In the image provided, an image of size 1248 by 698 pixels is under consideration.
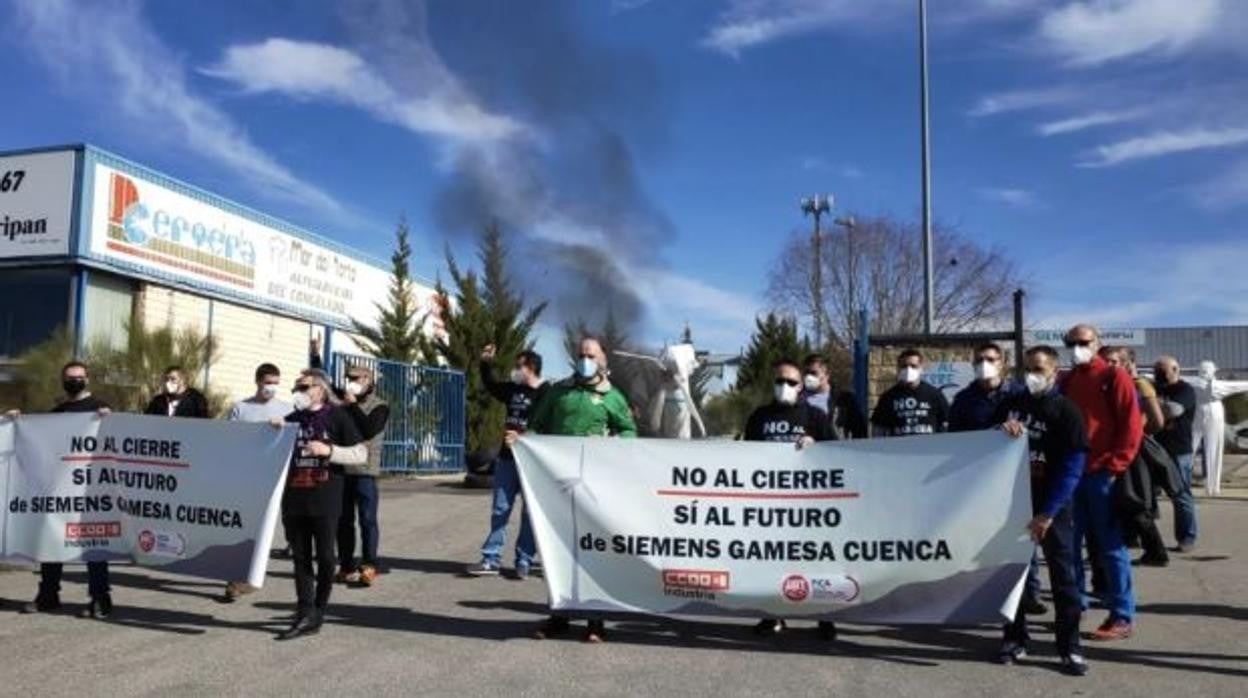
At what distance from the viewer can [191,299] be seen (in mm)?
22250

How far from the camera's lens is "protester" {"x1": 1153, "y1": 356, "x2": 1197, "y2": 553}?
10.1m

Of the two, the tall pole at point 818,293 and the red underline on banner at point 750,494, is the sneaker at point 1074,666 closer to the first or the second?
the red underline on banner at point 750,494

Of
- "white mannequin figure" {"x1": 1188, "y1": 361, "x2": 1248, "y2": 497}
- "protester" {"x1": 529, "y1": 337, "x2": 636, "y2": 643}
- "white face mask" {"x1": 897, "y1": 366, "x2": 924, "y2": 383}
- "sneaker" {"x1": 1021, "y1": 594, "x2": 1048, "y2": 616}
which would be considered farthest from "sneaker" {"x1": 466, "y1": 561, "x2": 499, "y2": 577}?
"white mannequin figure" {"x1": 1188, "y1": 361, "x2": 1248, "y2": 497}

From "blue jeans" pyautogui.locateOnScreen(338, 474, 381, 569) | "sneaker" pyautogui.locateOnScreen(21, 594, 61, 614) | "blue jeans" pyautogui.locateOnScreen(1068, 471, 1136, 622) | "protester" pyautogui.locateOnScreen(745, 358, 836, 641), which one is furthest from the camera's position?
"blue jeans" pyautogui.locateOnScreen(338, 474, 381, 569)

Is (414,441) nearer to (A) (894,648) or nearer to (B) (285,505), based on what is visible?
(B) (285,505)

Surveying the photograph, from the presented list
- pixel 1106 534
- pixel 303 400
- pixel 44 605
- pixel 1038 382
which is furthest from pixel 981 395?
pixel 44 605

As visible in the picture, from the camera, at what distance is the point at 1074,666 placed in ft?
19.0

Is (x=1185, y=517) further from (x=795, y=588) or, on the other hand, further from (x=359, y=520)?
(x=359, y=520)

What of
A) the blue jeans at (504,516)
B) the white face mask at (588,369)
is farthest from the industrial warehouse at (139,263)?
the white face mask at (588,369)

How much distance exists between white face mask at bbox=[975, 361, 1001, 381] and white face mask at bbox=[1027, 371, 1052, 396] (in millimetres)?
1058

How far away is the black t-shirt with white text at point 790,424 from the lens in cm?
681

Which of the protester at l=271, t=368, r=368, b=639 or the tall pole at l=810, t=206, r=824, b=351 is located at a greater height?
the tall pole at l=810, t=206, r=824, b=351

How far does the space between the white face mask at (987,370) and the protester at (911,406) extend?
0.76 metres

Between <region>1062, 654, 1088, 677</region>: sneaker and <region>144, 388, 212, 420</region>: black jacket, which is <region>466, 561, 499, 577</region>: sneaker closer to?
<region>144, 388, 212, 420</region>: black jacket
